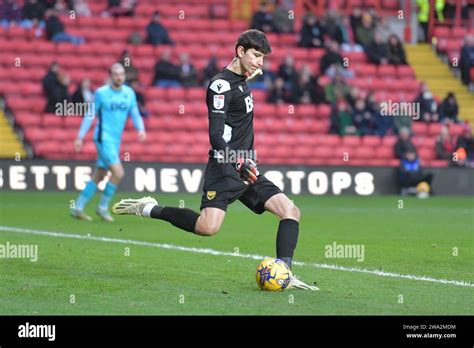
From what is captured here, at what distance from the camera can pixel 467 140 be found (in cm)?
2492

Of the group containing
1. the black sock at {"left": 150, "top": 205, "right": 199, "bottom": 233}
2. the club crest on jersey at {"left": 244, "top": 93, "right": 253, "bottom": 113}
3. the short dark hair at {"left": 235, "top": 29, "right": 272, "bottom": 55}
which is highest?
the short dark hair at {"left": 235, "top": 29, "right": 272, "bottom": 55}

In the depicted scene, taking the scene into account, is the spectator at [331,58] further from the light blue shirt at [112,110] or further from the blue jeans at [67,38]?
the light blue shirt at [112,110]

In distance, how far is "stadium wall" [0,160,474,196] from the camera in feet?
75.8

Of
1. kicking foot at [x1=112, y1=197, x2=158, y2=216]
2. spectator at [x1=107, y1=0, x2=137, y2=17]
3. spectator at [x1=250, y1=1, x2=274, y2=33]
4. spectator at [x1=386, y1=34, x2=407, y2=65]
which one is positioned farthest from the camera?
spectator at [x1=107, y1=0, x2=137, y2=17]

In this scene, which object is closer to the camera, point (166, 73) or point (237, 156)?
point (237, 156)

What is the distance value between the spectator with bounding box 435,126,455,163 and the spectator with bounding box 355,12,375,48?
14.7 feet

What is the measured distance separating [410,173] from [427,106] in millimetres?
3292

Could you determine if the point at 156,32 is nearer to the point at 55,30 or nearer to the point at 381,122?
the point at 55,30

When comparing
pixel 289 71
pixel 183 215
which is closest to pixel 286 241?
pixel 183 215

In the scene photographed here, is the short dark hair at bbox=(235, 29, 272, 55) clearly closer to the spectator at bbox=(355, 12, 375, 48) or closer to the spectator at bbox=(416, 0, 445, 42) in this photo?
the spectator at bbox=(355, 12, 375, 48)

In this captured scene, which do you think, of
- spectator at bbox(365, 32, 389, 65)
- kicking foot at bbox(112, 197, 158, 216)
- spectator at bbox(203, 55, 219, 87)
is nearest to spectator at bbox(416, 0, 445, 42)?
spectator at bbox(365, 32, 389, 65)

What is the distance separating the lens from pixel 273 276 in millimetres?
9477

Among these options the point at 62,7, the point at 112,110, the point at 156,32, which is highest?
the point at 62,7
